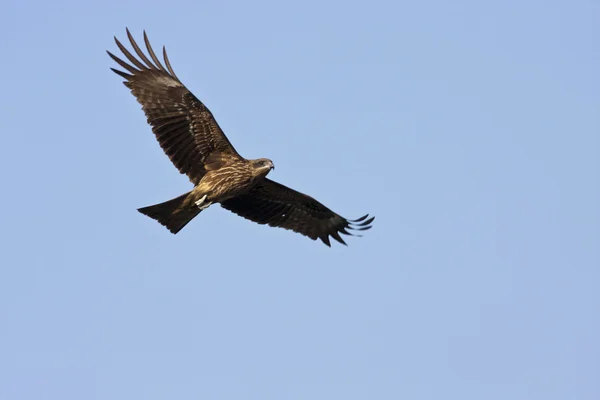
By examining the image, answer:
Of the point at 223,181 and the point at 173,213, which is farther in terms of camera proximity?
the point at 223,181

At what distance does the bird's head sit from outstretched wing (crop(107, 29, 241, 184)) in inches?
16.9

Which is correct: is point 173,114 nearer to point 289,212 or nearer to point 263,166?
point 263,166

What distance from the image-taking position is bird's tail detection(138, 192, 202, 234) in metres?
20.2

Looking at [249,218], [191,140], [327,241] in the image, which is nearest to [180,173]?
[191,140]

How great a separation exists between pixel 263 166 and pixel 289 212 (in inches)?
118

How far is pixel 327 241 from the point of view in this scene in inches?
939

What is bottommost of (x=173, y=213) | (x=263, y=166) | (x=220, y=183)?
(x=173, y=213)

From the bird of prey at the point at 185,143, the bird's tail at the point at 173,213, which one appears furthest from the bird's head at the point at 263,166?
the bird's tail at the point at 173,213

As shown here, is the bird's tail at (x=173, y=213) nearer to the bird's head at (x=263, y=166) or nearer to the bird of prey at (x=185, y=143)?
the bird of prey at (x=185, y=143)

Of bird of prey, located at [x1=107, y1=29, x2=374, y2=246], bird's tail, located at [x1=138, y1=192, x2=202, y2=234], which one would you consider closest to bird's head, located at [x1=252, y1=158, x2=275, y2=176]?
bird of prey, located at [x1=107, y1=29, x2=374, y2=246]

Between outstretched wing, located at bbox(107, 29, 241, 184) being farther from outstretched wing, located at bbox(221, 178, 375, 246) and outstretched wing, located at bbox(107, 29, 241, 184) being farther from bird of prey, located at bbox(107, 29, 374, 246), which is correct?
outstretched wing, located at bbox(221, 178, 375, 246)

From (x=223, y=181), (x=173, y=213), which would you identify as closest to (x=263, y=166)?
(x=223, y=181)

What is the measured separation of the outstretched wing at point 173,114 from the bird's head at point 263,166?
430mm

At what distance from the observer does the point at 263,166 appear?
20469mm
